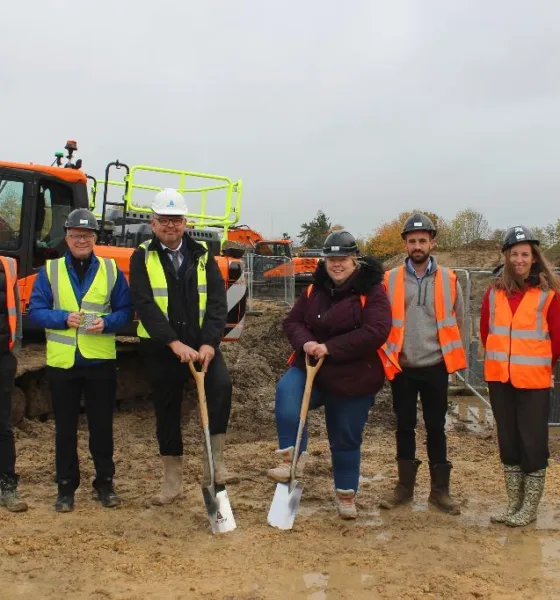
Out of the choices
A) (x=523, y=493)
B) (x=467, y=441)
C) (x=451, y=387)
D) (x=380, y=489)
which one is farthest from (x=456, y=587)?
(x=451, y=387)

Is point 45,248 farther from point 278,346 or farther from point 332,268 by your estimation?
point 278,346

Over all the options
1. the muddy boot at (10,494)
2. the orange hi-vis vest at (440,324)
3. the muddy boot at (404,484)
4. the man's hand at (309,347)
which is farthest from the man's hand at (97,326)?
the muddy boot at (404,484)

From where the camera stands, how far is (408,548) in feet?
14.3

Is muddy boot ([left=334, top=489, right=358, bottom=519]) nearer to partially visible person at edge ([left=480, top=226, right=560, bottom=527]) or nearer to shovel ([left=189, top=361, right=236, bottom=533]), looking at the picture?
shovel ([left=189, top=361, right=236, bottom=533])

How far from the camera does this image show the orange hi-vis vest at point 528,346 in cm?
467

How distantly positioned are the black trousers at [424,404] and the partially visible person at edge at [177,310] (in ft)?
4.04

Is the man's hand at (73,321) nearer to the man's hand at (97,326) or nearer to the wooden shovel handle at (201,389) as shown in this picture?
the man's hand at (97,326)

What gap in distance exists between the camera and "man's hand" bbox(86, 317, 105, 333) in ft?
16.0

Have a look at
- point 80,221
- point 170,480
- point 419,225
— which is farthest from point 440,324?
point 80,221

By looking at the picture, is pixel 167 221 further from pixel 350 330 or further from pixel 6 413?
pixel 6 413

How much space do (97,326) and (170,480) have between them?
1214 millimetres

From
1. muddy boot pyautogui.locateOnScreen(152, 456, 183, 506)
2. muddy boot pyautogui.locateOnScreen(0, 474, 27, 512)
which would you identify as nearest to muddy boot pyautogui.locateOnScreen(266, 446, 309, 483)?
muddy boot pyautogui.locateOnScreen(152, 456, 183, 506)

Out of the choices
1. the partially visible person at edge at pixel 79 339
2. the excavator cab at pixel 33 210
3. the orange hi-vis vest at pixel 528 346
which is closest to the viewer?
the orange hi-vis vest at pixel 528 346

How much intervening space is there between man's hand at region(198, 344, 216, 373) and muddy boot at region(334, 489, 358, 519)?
1.24m
